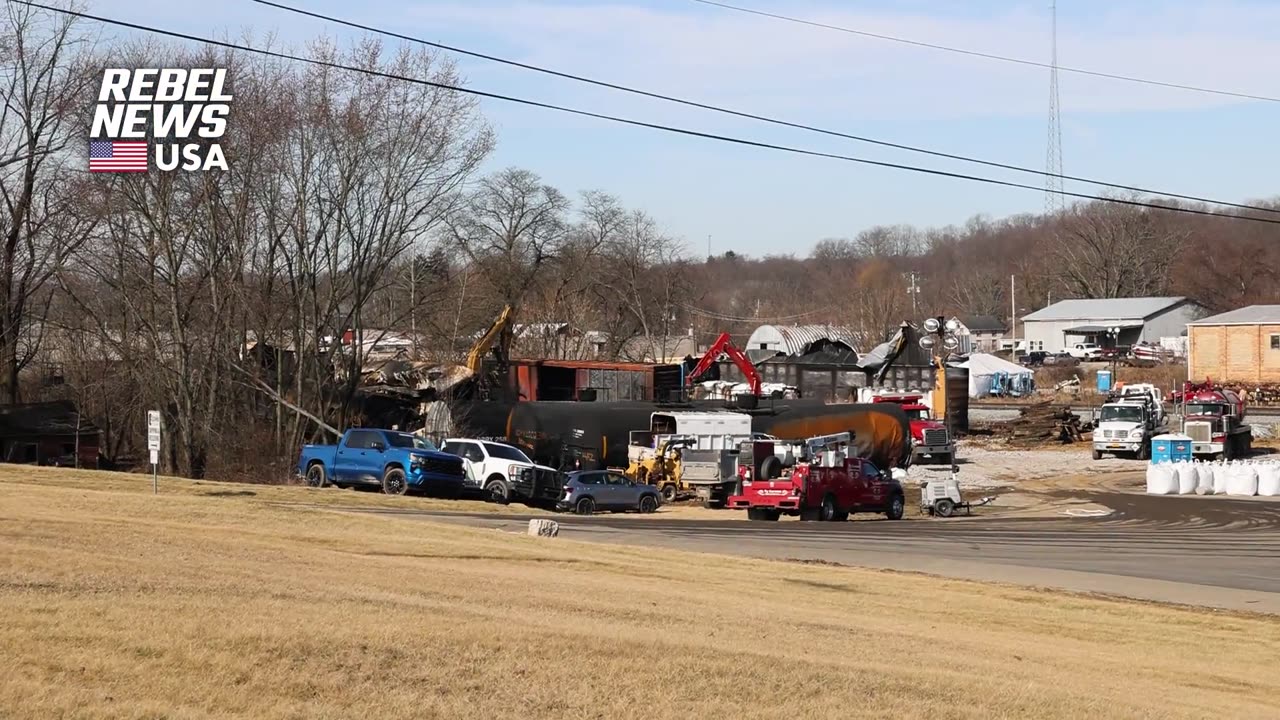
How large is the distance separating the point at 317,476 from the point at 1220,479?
97.1 ft

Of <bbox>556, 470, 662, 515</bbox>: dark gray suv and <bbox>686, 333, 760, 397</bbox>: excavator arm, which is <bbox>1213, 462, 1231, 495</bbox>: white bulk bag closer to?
<bbox>686, 333, 760, 397</bbox>: excavator arm

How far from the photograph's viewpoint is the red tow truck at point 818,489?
112ft

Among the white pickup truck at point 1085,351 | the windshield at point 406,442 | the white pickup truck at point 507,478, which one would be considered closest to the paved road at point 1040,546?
the white pickup truck at point 507,478

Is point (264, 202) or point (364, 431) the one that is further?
point (264, 202)

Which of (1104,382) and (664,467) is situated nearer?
(664,467)

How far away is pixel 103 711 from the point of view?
808 centimetres

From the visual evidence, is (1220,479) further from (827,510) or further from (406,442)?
(406,442)

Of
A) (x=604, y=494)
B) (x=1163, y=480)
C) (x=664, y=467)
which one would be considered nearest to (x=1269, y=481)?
(x=1163, y=480)

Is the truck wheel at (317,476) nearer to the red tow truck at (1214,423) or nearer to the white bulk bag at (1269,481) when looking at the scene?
the white bulk bag at (1269,481)

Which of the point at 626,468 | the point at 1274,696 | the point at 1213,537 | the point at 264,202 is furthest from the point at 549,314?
the point at 1274,696

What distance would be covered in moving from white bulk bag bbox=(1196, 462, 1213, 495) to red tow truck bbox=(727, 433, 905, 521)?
15285 millimetres

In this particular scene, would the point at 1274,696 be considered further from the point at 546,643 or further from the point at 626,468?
the point at 626,468

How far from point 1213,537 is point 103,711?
29242mm

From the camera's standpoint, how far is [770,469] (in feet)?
116
